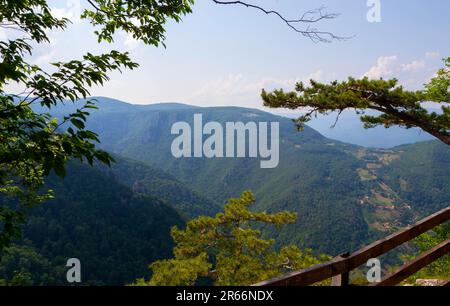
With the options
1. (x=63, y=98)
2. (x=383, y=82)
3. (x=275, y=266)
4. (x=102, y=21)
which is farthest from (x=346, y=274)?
(x=275, y=266)

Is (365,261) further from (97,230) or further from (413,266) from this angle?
(97,230)

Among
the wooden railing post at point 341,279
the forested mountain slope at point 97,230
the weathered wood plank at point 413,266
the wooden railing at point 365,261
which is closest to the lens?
the wooden railing at point 365,261

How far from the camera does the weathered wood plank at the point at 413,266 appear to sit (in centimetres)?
361

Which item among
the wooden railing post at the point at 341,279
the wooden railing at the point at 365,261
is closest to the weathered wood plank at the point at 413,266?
the wooden railing at the point at 365,261

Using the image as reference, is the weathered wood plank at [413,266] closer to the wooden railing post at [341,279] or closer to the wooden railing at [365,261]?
the wooden railing at [365,261]

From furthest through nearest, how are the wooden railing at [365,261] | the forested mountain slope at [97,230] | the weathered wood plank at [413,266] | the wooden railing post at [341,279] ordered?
1. the forested mountain slope at [97,230]
2. the weathered wood plank at [413,266]
3. the wooden railing post at [341,279]
4. the wooden railing at [365,261]

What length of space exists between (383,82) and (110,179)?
127398mm

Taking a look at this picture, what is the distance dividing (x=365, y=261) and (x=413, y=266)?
1085 millimetres

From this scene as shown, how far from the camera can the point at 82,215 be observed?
106625 millimetres

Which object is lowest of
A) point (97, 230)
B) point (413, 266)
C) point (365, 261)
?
point (97, 230)

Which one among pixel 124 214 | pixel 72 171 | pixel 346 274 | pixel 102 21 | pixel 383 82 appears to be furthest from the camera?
pixel 72 171

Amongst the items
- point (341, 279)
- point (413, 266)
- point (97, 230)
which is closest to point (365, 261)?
point (341, 279)

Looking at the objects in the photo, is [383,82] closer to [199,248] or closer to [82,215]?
[199,248]

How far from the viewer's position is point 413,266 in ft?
12.8
